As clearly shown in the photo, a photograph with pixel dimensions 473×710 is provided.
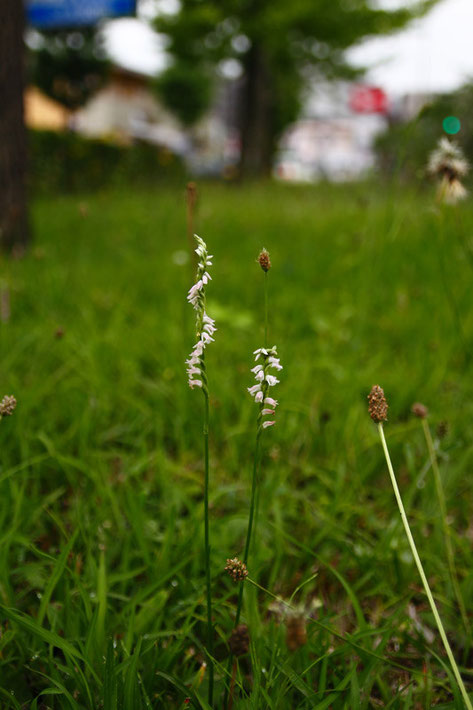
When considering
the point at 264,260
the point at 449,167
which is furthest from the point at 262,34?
the point at 264,260

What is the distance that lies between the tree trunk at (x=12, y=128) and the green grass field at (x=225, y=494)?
1.03m

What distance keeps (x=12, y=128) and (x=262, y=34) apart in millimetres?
12161

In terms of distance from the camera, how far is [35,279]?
2979 mm

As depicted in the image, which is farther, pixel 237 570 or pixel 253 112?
pixel 253 112

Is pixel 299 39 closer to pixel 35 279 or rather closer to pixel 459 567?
pixel 35 279

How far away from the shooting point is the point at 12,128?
385 cm

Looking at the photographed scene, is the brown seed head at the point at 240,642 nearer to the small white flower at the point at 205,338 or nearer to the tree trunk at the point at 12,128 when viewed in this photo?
the small white flower at the point at 205,338

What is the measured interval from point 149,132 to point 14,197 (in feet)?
117

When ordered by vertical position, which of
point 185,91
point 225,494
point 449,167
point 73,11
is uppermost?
point 185,91

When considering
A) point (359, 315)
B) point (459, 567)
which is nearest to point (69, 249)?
point (359, 315)

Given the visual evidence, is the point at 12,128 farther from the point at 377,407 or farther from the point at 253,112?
the point at 253,112

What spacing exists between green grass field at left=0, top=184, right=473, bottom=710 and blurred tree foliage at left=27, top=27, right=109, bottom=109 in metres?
14.9

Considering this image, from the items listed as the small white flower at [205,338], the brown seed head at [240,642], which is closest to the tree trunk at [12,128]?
the small white flower at [205,338]

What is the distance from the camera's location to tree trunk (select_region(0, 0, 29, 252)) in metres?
3.73
